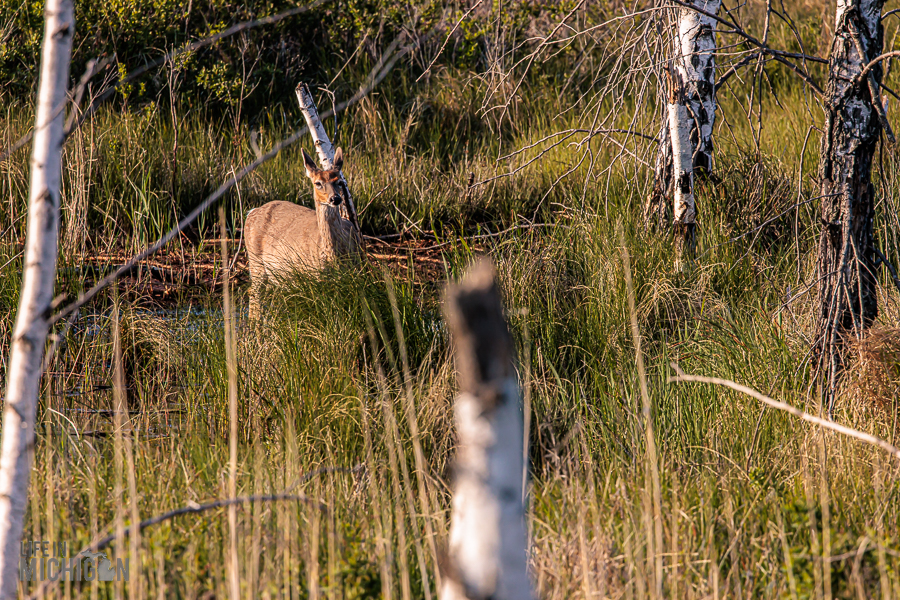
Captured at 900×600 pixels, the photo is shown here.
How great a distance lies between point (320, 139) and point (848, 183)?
12.4 ft

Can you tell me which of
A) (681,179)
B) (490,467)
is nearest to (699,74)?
(681,179)

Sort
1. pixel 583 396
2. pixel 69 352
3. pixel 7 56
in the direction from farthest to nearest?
pixel 7 56, pixel 69 352, pixel 583 396

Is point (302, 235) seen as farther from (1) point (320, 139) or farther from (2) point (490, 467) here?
(2) point (490, 467)

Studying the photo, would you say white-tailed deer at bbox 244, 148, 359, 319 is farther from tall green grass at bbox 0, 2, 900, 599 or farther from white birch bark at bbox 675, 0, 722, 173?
white birch bark at bbox 675, 0, 722, 173

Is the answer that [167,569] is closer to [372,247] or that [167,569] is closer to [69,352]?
[69,352]

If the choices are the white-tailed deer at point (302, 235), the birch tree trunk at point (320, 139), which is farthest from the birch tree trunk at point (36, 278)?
the birch tree trunk at point (320, 139)

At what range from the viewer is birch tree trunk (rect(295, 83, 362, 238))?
5.66 meters

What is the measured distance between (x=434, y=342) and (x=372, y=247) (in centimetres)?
288

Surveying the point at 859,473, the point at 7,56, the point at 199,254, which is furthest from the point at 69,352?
the point at 7,56

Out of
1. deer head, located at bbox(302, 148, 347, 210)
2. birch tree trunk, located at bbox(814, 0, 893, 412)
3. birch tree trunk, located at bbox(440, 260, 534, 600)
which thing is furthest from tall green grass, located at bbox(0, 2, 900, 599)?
deer head, located at bbox(302, 148, 347, 210)

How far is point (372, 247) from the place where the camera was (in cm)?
707

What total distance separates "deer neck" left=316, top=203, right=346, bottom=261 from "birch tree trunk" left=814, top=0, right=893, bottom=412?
318cm

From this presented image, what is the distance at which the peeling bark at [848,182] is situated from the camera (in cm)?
329

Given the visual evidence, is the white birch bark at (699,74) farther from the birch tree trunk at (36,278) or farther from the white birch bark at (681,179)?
the birch tree trunk at (36,278)
